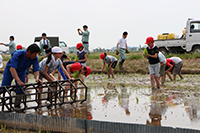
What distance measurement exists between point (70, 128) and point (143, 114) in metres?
1.59

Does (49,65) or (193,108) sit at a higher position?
(49,65)

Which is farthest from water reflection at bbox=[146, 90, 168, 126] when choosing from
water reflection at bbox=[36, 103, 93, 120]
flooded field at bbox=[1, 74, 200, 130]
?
water reflection at bbox=[36, 103, 93, 120]

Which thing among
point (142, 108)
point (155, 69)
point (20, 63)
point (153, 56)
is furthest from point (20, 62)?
point (155, 69)

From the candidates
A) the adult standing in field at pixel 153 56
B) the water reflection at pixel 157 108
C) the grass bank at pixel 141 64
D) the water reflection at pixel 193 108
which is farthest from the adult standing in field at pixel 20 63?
the grass bank at pixel 141 64

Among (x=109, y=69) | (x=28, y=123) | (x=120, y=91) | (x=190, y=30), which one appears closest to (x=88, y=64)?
(x=109, y=69)

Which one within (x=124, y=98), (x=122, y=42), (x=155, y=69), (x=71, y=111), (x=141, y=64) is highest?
(x=122, y=42)

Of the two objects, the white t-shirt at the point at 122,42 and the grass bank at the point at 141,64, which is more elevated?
the white t-shirt at the point at 122,42

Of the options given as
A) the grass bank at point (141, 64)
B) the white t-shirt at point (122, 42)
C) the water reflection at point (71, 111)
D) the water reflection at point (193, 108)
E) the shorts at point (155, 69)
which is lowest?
the water reflection at point (71, 111)

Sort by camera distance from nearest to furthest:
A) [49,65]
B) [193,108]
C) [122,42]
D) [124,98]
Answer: [193,108] → [49,65] → [124,98] → [122,42]

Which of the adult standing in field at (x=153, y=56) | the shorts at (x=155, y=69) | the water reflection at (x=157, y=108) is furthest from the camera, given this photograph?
the shorts at (x=155, y=69)

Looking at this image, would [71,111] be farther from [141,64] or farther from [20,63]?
[141,64]

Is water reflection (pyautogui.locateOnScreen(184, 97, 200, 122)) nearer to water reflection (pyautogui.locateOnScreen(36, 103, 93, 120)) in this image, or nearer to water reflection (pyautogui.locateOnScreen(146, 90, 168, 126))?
water reflection (pyautogui.locateOnScreen(146, 90, 168, 126))

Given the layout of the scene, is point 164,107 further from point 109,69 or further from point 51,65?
point 109,69

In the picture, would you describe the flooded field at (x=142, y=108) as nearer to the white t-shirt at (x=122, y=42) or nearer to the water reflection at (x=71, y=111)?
the water reflection at (x=71, y=111)
